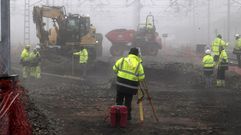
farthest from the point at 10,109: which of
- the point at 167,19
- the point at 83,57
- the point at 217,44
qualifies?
the point at 167,19

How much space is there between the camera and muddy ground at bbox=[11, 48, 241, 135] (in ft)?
33.0

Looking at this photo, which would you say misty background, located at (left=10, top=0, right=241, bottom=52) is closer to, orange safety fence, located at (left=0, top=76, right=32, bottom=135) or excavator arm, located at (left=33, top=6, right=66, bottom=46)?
excavator arm, located at (left=33, top=6, right=66, bottom=46)

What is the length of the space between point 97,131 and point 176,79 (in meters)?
10.8

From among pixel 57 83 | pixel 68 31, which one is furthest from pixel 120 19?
pixel 57 83

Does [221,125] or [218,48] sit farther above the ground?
[218,48]

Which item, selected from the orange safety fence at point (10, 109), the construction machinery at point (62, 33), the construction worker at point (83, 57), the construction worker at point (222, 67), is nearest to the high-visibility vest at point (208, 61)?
the construction worker at point (222, 67)

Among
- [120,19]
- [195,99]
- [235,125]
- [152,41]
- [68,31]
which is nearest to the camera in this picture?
[235,125]

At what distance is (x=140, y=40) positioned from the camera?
98.1 feet

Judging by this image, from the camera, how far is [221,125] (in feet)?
34.9

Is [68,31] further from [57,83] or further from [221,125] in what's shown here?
[221,125]

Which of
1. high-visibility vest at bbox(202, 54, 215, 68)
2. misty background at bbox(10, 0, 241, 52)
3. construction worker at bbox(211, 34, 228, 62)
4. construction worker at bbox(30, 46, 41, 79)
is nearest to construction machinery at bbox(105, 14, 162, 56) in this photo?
construction worker at bbox(211, 34, 228, 62)

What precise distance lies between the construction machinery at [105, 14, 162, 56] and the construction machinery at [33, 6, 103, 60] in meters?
6.26

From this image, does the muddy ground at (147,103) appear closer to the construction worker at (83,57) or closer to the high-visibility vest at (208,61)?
the construction worker at (83,57)

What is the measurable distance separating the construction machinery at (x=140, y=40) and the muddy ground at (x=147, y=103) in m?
7.76
